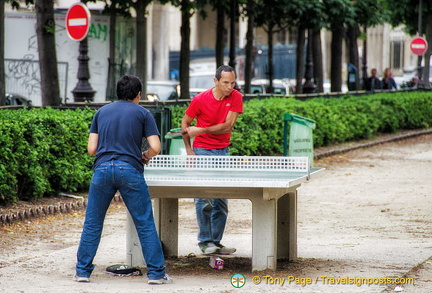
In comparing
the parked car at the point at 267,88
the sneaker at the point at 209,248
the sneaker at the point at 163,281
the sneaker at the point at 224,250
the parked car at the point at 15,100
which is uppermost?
the parked car at the point at 15,100

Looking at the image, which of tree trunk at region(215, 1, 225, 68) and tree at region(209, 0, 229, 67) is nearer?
tree at region(209, 0, 229, 67)

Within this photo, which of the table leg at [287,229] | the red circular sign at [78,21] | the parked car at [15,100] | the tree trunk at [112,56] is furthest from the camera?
the tree trunk at [112,56]

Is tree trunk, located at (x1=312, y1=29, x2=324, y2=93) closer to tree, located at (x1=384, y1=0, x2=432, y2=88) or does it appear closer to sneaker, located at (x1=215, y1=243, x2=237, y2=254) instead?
tree, located at (x1=384, y1=0, x2=432, y2=88)

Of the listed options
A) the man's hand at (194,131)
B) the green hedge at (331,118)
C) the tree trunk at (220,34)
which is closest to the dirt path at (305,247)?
the man's hand at (194,131)

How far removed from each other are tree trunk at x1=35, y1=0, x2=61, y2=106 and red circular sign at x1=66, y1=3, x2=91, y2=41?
1.59 ft

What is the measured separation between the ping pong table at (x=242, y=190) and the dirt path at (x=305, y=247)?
208 mm

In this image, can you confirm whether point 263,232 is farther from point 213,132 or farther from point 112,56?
point 112,56

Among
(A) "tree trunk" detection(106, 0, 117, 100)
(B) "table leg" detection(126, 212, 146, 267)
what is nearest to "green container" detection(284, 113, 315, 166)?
(B) "table leg" detection(126, 212, 146, 267)

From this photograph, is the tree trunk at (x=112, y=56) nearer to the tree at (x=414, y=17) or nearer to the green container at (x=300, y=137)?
the green container at (x=300, y=137)

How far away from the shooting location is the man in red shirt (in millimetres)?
8633

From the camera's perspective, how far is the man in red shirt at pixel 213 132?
8633 mm

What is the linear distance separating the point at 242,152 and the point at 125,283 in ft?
32.7

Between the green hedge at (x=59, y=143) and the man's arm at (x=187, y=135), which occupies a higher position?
the man's arm at (x=187, y=135)

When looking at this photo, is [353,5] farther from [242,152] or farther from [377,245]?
[377,245]
